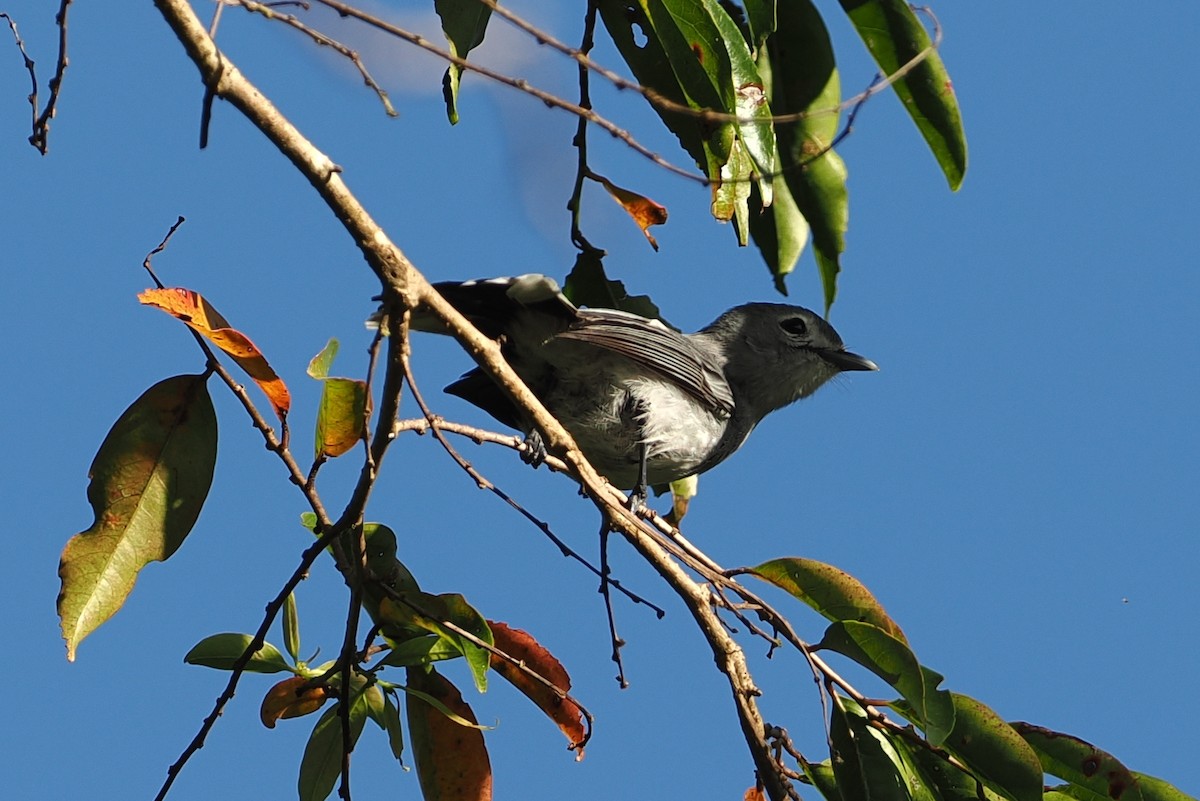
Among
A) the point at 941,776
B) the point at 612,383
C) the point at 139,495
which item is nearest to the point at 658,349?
the point at 612,383

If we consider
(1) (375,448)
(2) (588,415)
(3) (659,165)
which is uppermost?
(2) (588,415)

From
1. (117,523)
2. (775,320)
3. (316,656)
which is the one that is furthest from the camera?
(775,320)

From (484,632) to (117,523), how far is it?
98 cm

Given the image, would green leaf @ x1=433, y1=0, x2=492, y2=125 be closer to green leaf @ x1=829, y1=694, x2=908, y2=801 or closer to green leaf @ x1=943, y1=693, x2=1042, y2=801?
green leaf @ x1=829, y1=694, x2=908, y2=801

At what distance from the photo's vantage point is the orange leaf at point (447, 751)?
3.61 meters

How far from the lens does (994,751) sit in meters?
3.30

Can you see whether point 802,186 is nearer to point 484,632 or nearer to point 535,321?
point 535,321

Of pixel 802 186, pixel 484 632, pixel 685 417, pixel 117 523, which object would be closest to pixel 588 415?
pixel 685 417

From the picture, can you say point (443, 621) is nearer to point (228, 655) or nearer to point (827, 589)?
point (228, 655)

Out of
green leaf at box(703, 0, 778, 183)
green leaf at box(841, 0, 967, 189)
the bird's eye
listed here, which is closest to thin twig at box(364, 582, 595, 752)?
green leaf at box(703, 0, 778, 183)

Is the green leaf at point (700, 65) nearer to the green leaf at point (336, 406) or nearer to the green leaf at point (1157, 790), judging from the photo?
the green leaf at point (336, 406)

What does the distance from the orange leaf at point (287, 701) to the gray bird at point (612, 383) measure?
1.30m

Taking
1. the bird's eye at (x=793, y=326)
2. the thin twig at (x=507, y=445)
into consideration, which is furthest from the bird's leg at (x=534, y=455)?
the bird's eye at (x=793, y=326)

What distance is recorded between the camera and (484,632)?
3395mm
